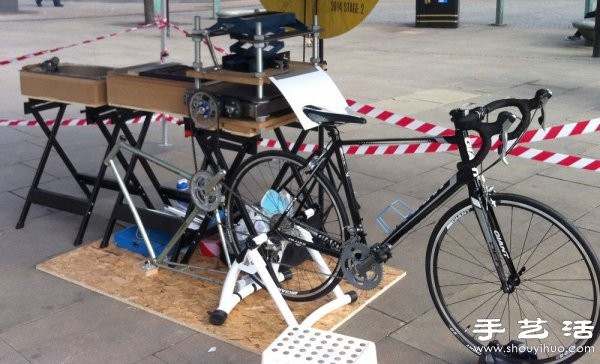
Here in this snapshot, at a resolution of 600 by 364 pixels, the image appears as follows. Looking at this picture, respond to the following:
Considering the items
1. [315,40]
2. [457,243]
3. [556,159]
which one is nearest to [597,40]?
[556,159]

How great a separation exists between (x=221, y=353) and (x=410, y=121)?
116 inches

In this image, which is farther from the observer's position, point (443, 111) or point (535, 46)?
point (535, 46)

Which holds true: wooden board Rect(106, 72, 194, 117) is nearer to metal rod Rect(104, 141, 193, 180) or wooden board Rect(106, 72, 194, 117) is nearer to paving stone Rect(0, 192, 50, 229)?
metal rod Rect(104, 141, 193, 180)

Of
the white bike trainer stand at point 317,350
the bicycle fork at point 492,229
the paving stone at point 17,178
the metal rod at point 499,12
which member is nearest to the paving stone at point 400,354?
the bicycle fork at point 492,229

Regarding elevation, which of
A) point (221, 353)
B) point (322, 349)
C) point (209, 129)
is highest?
point (209, 129)

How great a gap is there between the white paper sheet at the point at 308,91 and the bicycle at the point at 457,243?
67 millimetres

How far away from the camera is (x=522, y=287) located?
451cm

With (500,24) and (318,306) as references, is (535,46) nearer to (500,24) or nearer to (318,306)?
(500,24)

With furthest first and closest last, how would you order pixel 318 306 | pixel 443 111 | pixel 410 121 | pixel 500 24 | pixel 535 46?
1. pixel 500 24
2. pixel 535 46
3. pixel 443 111
4. pixel 410 121
5. pixel 318 306

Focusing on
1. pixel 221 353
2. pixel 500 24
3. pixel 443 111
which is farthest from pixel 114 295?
pixel 500 24

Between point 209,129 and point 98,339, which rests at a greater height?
point 209,129

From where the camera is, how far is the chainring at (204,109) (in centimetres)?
Answer: 427

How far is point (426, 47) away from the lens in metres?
15.2

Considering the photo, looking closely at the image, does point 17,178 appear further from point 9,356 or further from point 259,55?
point 259,55
